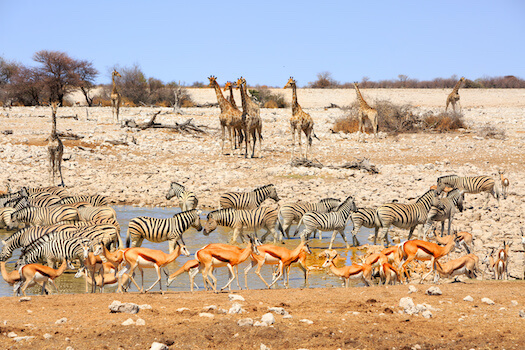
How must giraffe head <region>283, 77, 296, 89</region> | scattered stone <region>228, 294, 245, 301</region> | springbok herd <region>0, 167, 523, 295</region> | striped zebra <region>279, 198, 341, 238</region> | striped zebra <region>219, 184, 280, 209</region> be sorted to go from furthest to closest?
1. giraffe head <region>283, 77, 296, 89</region>
2. striped zebra <region>219, 184, 280, 209</region>
3. striped zebra <region>279, 198, 341, 238</region>
4. springbok herd <region>0, 167, 523, 295</region>
5. scattered stone <region>228, 294, 245, 301</region>

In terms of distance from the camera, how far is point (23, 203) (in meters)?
12.0

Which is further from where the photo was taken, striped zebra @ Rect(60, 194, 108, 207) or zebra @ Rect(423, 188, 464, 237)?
striped zebra @ Rect(60, 194, 108, 207)

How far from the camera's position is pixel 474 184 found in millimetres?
13297

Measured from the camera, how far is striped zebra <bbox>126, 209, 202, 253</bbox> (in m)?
9.70

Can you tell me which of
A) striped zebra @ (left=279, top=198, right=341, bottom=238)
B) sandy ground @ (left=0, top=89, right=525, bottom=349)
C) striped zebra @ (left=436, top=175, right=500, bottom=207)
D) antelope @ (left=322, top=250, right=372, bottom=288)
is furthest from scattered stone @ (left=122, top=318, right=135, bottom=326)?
striped zebra @ (left=436, top=175, right=500, bottom=207)

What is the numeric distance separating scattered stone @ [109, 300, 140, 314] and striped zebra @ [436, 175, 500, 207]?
9.01 metres

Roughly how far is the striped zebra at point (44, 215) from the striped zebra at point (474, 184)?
800 cm

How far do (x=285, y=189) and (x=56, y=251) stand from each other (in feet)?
26.6

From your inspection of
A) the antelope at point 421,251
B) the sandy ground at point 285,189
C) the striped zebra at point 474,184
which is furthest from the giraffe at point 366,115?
the antelope at point 421,251

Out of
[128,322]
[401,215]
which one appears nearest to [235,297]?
[128,322]

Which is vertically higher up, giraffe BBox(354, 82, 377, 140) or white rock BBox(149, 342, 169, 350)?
giraffe BBox(354, 82, 377, 140)

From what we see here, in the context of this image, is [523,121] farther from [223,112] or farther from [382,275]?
[382,275]

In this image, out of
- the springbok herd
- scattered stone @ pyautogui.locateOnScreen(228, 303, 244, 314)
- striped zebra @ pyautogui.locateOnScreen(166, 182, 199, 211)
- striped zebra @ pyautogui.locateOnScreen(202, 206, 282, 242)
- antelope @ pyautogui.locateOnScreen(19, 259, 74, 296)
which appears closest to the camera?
scattered stone @ pyautogui.locateOnScreen(228, 303, 244, 314)

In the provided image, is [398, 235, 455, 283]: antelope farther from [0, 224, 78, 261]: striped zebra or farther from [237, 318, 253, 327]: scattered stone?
[0, 224, 78, 261]: striped zebra
